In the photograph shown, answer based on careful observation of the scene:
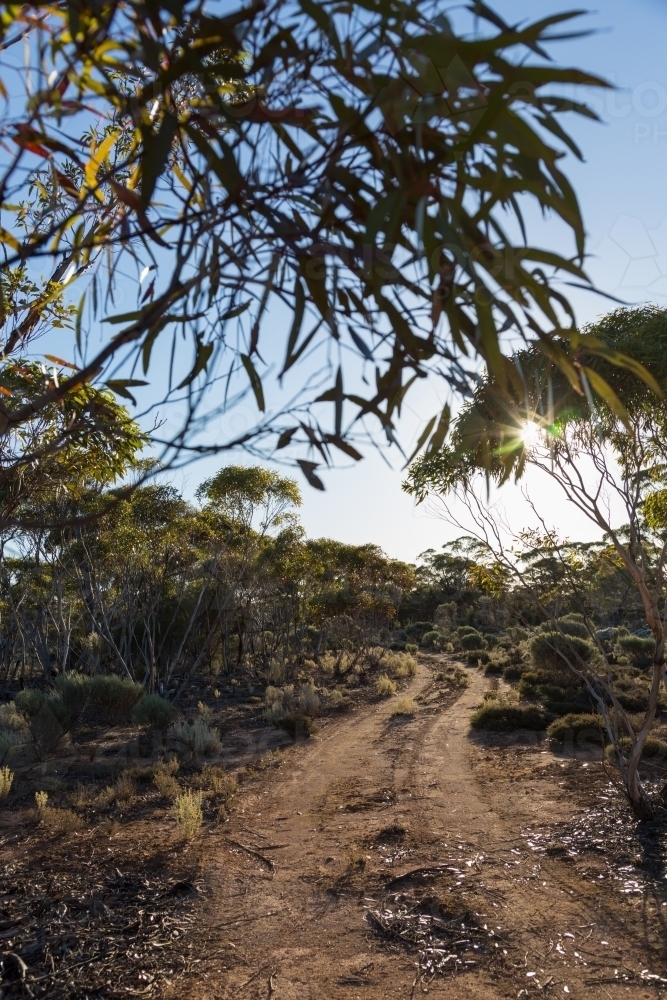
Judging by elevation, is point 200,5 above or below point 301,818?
above

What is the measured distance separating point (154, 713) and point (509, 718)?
7.05 meters

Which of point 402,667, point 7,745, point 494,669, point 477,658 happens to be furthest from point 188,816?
point 477,658

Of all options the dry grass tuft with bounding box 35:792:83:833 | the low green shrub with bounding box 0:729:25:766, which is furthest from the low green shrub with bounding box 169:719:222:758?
the dry grass tuft with bounding box 35:792:83:833

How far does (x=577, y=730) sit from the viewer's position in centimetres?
1238

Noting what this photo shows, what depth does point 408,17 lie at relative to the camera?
75.0 inches

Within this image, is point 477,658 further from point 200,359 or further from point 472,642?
point 200,359

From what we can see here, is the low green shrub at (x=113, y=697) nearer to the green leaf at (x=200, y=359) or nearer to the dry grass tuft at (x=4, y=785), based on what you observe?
the dry grass tuft at (x=4, y=785)

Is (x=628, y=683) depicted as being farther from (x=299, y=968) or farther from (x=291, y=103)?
(x=291, y=103)

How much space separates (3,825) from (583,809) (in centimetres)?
651

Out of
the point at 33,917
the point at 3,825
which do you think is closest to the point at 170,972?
the point at 33,917

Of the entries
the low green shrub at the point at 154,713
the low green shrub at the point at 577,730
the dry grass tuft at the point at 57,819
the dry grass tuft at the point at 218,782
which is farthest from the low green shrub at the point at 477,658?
the dry grass tuft at the point at 57,819

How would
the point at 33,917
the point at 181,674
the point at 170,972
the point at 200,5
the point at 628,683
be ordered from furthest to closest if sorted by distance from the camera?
the point at 181,674 < the point at 628,683 < the point at 33,917 < the point at 170,972 < the point at 200,5

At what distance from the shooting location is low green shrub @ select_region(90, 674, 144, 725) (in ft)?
48.6

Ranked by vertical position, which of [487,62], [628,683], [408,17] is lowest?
[628,683]
